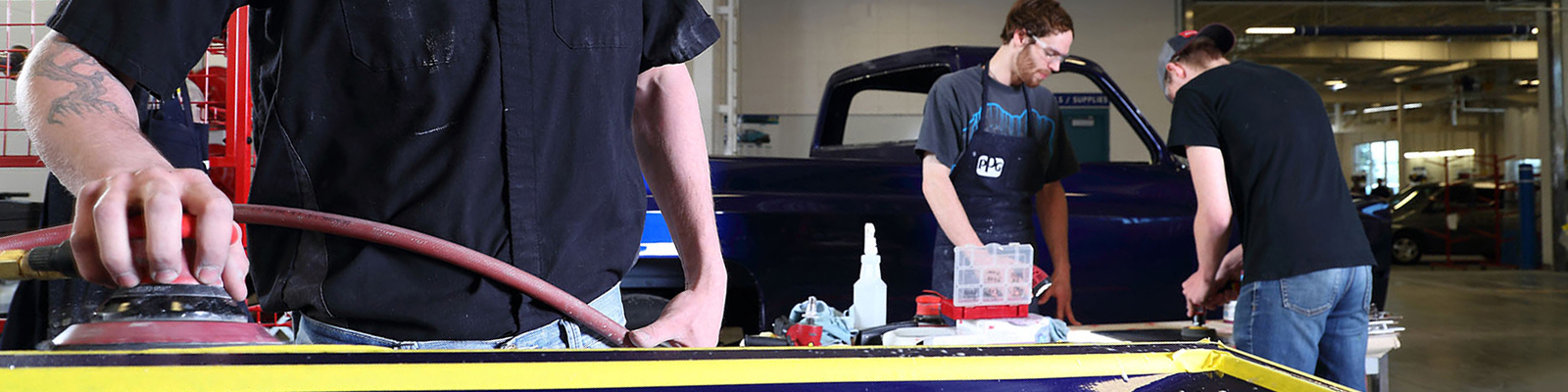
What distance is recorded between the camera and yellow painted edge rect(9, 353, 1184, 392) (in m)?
0.64

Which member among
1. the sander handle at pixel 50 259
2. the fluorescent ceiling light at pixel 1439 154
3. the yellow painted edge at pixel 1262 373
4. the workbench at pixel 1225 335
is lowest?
the workbench at pixel 1225 335

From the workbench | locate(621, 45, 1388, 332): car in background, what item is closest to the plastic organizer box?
the workbench

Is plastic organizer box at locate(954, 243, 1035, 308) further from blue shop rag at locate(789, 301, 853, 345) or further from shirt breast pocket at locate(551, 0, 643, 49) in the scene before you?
shirt breast pocket at locate(551, 0, 643, 49)

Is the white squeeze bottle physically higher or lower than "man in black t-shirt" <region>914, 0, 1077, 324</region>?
lower

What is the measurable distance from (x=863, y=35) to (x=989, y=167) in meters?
7.91

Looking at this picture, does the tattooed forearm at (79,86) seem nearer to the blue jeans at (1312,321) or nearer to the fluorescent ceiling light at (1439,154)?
the blue jeans at (1312,321)

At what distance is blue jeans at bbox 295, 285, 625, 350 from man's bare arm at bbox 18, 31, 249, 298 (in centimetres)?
30

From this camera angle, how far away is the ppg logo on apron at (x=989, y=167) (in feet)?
12.1

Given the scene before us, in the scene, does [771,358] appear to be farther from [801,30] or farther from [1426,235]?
[1426,235]

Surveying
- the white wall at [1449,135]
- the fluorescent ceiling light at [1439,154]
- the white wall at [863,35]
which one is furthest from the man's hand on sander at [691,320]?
the fluorescent ceiling light at [1439,154]

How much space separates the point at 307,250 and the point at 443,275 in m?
0.14

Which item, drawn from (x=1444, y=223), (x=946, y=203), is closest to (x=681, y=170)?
(x=946, y=203)

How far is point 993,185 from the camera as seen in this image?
12.2 feet

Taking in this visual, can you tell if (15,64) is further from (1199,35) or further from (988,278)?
(1199,35)
